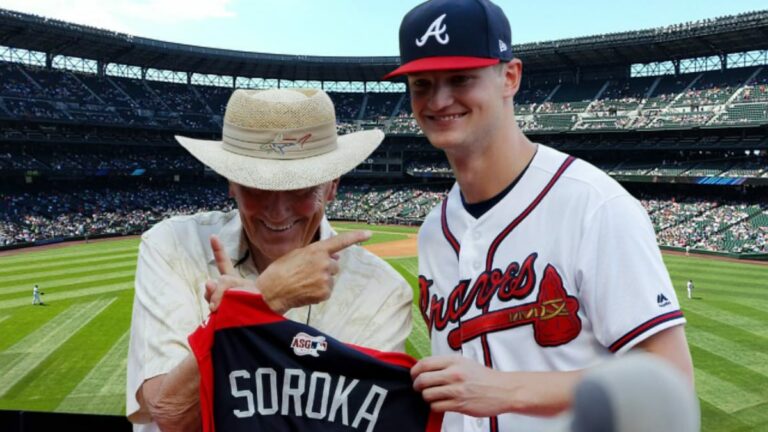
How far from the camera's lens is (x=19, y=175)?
4931 cm

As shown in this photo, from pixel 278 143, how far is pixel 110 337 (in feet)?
53.2

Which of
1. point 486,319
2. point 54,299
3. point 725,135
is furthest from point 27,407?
point 725,135

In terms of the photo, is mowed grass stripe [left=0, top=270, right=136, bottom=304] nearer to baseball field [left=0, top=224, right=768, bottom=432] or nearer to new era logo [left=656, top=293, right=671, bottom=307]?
baseball field [left=0, top=224, right=768, bottom=432]

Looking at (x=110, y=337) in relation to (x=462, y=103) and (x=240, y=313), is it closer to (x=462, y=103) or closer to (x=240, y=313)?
(x=240, y=313)

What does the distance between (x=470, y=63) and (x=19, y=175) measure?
2245 inches

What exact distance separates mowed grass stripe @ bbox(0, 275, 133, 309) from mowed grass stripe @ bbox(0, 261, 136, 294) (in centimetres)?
203

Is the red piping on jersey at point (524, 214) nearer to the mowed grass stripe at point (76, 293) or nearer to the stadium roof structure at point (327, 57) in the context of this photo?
the mowed grass stripe at point (76, 293)

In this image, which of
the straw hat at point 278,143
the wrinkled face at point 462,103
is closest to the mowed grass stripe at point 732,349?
the wrinkled face at point 462,103

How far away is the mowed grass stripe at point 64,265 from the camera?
2784 centimetres

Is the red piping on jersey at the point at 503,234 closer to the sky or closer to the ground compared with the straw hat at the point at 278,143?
closer to the ground

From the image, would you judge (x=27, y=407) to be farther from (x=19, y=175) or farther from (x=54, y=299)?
(x=19, y=175)

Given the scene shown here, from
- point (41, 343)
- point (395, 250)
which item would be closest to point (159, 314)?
point (41, 343)

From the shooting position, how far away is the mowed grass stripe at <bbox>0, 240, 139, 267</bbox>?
31.9 metres

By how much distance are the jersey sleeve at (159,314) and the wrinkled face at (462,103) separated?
137cm
